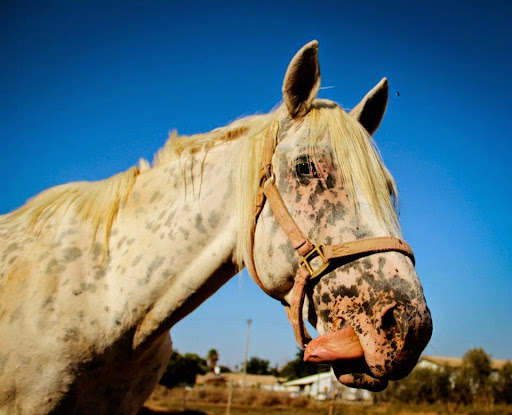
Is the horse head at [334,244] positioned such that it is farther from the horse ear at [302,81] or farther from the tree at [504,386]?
the tree at [504,386]

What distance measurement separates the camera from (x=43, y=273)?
2.67 metres

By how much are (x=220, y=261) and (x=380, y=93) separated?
1802 millimetres

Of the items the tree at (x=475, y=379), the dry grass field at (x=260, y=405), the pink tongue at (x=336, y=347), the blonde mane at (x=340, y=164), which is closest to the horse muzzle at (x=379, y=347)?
the pink tongue at (x=336, y=347)

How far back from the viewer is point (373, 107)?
319 cm

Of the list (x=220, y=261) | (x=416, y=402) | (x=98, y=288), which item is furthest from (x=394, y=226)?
(x=416, y=402)

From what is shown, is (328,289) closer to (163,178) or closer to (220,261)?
(220,261)

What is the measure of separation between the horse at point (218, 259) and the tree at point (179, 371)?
187ft

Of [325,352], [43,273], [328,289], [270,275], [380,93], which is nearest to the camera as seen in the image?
[325,352]

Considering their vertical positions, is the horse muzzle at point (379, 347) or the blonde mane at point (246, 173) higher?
the blonde mane at point (246, 173)

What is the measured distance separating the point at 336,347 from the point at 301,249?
56 cm

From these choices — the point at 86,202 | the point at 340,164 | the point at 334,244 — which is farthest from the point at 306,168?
the point at 86,202

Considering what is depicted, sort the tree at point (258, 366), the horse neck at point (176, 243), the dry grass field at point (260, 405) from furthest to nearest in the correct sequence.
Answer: the tree at point (258, 366), the dry grass field at point (260, 405), the horse neck at point (176, 243)

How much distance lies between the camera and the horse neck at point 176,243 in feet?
8.68

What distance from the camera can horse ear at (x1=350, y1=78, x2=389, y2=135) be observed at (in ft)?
10.2
